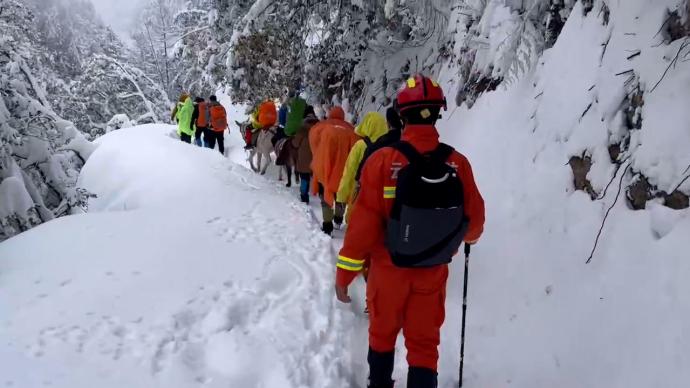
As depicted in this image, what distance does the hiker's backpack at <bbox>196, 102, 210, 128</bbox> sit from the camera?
14320mm

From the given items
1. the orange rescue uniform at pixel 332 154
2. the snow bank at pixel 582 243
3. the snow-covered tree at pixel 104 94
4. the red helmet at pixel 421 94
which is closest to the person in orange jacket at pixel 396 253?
the red helmet at pixel 421 94

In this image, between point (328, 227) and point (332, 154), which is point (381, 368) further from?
point (328, 227)

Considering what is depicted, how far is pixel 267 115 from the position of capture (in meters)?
11.0

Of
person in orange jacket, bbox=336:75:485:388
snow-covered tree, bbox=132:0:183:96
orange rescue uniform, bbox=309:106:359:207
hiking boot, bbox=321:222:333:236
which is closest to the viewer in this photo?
person in orange jacket, bbox=336:75:485:388

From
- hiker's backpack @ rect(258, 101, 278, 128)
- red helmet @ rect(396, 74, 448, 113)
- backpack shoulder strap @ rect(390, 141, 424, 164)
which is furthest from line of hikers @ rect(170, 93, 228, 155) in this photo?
backpack shoulder strap @ rect(390, 141, 424, 164)

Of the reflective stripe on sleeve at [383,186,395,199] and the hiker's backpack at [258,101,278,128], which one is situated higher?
the reflective stripe on sleeve at [383,186,395,199]

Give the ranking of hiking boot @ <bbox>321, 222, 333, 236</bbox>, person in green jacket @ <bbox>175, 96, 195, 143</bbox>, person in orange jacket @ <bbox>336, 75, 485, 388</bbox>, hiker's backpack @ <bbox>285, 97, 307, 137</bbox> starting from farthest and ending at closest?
person in green jacket @ <bbox>175, 96, 195, 143</bbox> → hiker's backpack @ <bbox>285, 97, 307, 137</bbox> → hiking boot @ <bbox>321, 222, 333, 236</bbox> → person in orange jacket @ <bbox>336, 75, 485, 388</bbox>

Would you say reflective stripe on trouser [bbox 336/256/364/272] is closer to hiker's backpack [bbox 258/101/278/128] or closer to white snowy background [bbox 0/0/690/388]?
white snowy background [bbox 0/0/690/388]

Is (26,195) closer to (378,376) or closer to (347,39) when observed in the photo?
(378,376)

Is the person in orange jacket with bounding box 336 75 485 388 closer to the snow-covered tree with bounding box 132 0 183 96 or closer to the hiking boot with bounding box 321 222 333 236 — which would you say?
the hiking boot with bounding box 321 222 333 236

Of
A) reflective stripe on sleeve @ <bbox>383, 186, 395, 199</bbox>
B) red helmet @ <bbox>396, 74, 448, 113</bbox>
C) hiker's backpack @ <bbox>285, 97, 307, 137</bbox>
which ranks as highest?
red helmet @ <bbox>396, 74, 448, 113</bbox>

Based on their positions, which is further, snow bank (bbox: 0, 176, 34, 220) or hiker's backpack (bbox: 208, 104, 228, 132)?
hiker's backpack (bbox: 208, 104, 228, 132)

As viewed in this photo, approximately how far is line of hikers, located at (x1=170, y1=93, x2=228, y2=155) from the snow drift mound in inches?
293

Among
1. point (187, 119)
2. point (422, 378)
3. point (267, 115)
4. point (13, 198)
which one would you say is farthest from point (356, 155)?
point (187, 119)
